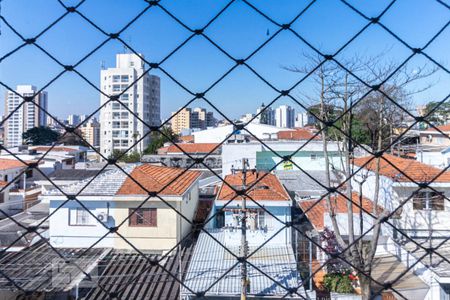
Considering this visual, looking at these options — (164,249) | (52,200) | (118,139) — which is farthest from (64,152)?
(164,249)

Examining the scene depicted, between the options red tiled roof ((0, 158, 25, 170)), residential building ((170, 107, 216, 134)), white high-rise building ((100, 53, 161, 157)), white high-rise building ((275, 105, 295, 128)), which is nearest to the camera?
red tiled roof ((0, 158, 25, 170))

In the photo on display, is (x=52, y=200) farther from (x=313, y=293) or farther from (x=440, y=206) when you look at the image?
(x=440, y=206)

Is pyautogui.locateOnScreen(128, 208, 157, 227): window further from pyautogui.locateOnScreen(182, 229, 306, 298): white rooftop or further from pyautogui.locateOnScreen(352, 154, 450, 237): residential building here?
pyautogui.locateOnScreen(352, 154, 450, 237): residential building

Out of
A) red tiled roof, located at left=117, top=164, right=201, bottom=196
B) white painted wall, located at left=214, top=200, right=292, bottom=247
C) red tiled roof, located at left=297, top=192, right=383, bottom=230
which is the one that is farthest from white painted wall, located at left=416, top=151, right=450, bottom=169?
red tiled roof, located at left=117, top=164, right=201, bottom=196

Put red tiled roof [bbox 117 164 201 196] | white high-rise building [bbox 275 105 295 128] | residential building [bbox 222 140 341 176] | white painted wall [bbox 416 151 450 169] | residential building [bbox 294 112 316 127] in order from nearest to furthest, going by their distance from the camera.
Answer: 1. residential building [bbox 294 112 316 127]
2. red tiled roof [bbox 117 164 201 196]
3. white painted wall [bbox 416 151 450 169]
4. residential building [bbox 222 140 341 176]
5. white high-rise building [bbox 275 105 295 128]

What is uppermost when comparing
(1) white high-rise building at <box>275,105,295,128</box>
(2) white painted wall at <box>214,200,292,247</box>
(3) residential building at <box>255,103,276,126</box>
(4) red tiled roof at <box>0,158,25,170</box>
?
(1) white high-rise building at <box>275,105,295,128</box>

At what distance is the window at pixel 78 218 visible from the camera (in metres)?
4.72

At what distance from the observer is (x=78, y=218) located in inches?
187

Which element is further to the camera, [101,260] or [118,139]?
[118,139]

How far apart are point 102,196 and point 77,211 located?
432mm

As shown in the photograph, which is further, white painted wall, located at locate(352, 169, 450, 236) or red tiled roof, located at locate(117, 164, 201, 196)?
white painted wall, located at locate(352, 169, 450, 236)

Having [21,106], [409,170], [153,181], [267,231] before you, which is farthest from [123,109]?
[21,106]

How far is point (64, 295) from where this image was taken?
3416 mm

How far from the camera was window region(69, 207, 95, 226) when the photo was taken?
472 centimetres
